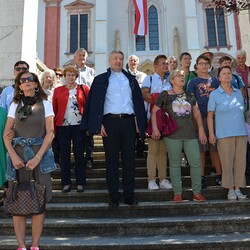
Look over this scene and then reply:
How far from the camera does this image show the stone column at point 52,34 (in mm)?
22750

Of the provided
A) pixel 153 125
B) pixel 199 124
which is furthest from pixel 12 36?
pixel 199 124

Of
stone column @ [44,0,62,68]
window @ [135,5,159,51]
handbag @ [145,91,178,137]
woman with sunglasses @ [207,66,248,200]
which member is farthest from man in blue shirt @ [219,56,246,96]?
→ stone column @ [44,0,62,68]

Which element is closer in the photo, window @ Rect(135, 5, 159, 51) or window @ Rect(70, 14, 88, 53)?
window @ Rect(135, 5, 159, 51)

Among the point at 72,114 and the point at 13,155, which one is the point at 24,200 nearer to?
the point at 13,155

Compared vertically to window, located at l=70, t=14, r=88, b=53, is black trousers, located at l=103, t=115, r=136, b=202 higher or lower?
lower

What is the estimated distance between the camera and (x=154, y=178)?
4.83 metres

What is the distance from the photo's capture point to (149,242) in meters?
3.49

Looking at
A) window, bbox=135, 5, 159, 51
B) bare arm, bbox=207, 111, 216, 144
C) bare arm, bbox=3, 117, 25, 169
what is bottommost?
bare arm, bbox=3, 117, 25, 169

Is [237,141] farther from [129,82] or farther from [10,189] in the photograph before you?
[10,189]

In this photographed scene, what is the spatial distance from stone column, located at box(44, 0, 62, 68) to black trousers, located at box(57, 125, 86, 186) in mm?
18885

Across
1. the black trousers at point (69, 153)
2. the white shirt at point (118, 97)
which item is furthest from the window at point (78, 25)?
the white shirt at point (118, 97)

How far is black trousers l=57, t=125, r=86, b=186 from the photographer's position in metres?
4.64

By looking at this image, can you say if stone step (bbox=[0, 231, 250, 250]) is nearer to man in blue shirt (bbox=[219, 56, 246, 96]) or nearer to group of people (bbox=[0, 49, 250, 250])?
group of people (bbox=[0, 49, 250, 250])

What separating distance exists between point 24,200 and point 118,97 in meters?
1.87
